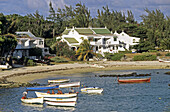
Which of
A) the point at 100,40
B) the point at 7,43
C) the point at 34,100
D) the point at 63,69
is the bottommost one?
the point at 34,100

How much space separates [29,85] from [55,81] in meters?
6.43

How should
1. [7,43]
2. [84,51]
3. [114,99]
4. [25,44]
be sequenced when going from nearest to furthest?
[114,99]
[7,43]
[25,44]
[84,51]

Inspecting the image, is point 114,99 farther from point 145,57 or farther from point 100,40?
point 100,40

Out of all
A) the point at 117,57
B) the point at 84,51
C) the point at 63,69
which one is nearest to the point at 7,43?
the point at 63,69

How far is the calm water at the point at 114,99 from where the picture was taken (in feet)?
139

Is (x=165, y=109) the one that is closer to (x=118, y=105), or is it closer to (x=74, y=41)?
(x=118, y=105)

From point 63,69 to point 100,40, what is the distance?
29.1 meters

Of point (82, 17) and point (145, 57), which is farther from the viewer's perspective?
point (82, 17)

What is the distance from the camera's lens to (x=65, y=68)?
7981 cm

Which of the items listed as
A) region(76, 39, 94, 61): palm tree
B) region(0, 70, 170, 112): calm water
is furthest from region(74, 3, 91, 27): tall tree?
region(0, 70, 170, 112): calm water

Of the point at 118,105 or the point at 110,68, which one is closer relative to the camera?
the point at 118,105

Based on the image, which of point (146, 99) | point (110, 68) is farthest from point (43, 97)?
point (110, 68)

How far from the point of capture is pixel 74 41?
338 feet

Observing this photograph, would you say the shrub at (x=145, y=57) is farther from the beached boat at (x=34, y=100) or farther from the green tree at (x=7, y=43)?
the beached boat at (x=34, y=100)
